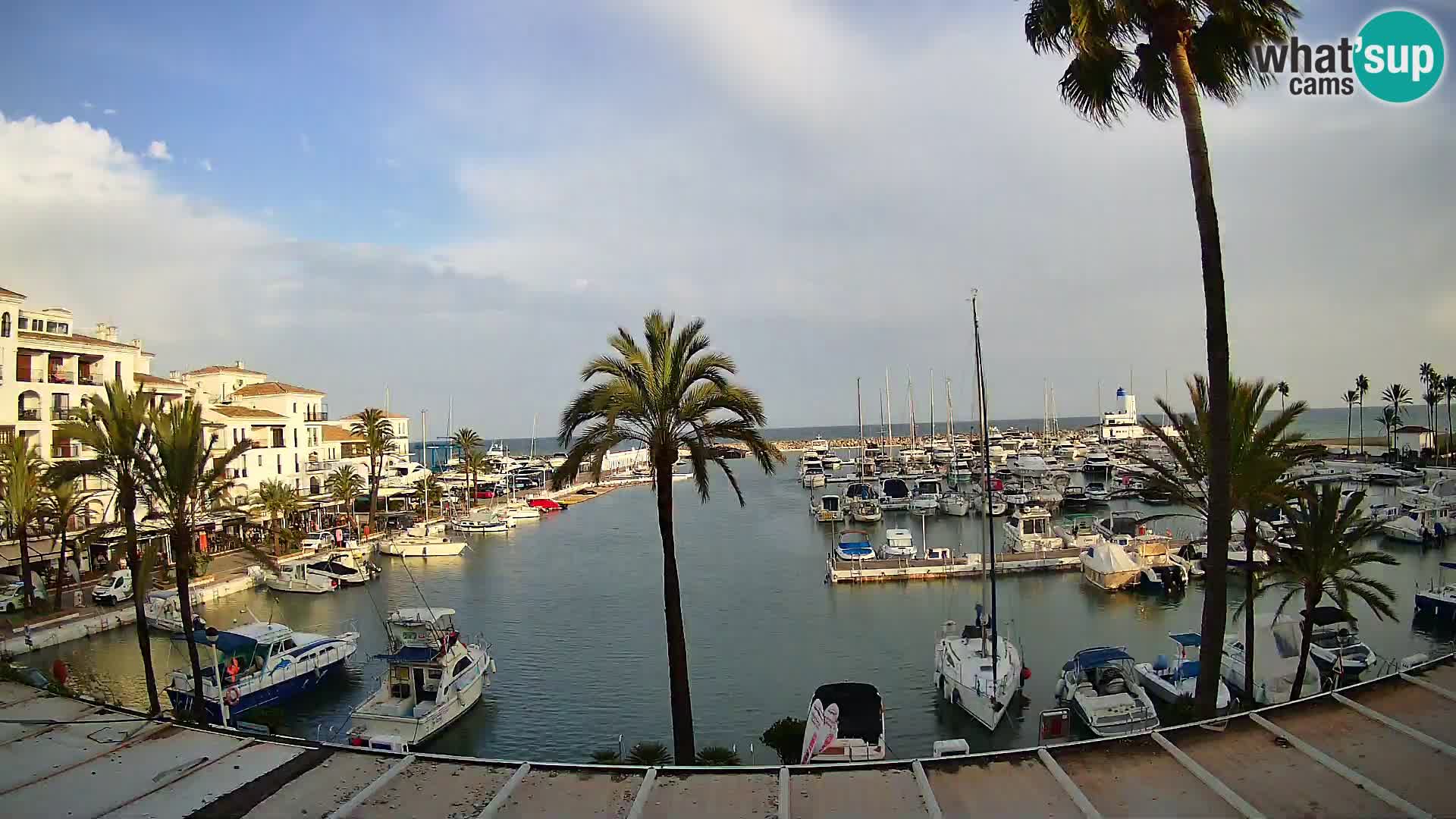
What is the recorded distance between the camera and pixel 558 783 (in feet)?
29.1

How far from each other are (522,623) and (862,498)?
1565 inches

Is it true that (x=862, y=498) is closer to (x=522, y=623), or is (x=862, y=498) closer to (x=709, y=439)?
(x=522, y=623)

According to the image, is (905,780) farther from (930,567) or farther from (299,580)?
(299,580)

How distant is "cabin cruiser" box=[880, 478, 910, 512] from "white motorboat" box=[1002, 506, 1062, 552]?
15681 mm

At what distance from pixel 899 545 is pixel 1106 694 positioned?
25760 millimetres

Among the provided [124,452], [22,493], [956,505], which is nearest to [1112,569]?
[956,505]

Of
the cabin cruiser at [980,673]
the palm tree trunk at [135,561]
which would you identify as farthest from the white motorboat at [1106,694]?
the palm tree trunk at [135,561]

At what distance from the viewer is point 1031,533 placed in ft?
163

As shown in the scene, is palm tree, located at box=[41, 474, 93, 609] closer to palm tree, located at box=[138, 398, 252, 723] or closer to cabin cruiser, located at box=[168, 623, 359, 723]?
cabin cruiser, located at box=[168, 623, 359, 723]

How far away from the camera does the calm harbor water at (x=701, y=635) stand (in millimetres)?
21766

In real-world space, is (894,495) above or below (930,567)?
above

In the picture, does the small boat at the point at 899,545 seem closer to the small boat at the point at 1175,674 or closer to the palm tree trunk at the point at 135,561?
the small boat at the point at 1175,674

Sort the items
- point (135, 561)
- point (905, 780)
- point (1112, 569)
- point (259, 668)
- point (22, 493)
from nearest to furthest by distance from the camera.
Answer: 1. point (905, 780)
2. point (135, 561)
3. point (259, 668)
4. point (22, 493)
5. point (1112, 569)

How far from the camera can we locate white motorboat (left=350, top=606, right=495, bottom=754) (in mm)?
20188
